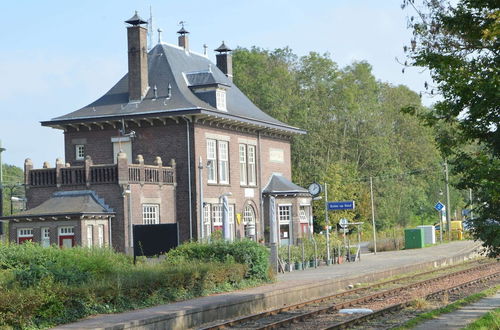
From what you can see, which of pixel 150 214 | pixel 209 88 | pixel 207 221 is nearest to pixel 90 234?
pixel 150 214

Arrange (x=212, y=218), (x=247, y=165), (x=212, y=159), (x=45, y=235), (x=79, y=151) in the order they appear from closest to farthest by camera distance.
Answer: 1. (x=45, y=235)
2. (x=212, y=218)
3. (x=212, y=159)
4. (x=79, y=151)
5. (x=247, y=165)

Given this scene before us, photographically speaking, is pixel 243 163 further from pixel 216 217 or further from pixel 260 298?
pixel 260 298

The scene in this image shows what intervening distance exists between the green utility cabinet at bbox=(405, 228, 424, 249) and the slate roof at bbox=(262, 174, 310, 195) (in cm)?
725

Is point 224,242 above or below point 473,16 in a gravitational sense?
below

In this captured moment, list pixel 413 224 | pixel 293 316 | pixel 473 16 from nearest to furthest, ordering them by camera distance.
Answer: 1. pixel 473 16
2. pixel 293 316
3. pixel 413 224

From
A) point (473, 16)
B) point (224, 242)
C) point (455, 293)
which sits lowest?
point (455, 293)

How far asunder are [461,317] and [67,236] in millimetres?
21584

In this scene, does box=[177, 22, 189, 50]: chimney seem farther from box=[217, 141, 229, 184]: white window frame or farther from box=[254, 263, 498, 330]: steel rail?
box=[254, 263, 498, 330]: steel rail

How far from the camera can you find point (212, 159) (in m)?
43.7

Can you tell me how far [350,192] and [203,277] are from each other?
137ft

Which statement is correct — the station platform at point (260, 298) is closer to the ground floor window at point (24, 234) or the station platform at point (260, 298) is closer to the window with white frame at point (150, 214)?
the window with white frame at point (150, 214)

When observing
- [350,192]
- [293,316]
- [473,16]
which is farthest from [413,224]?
[473,16]

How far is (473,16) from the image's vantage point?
13.8 m

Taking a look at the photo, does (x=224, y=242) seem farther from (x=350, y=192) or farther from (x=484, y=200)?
(x=350, y=192)
